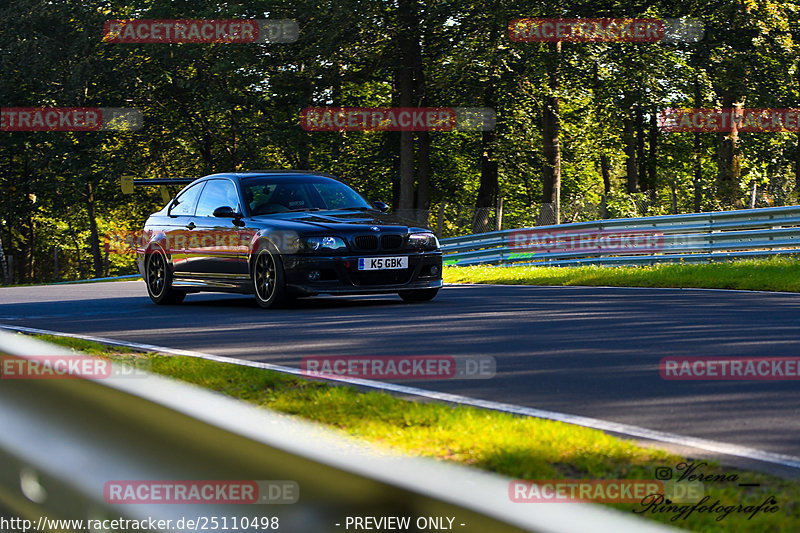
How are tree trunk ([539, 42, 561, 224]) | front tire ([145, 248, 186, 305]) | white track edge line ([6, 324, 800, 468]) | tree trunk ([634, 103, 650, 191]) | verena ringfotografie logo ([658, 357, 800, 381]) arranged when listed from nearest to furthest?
1. white track edge line ([6, 324, 800, 468])
2. verena ringfotografie logo ([658, 357, 800, 381])
3. front tire ([145, 248, 186, 305])
4. tree trunk ([539, 42, 561, 224])
5. tree trunk ([634, 103, 650, 191])

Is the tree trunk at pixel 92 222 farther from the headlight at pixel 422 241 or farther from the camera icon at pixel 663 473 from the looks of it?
the camera icon at pixel 663 473

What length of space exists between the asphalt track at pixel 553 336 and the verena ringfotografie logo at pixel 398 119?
1749 centimetres

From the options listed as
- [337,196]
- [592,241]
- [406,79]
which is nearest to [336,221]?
[337,196]

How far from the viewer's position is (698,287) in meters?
15.8

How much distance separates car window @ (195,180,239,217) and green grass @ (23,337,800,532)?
7.35 m

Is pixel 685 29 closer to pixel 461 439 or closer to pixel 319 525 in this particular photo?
pixel 461 439

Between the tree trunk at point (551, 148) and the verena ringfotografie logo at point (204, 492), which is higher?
the tree trunk at point (551, 148)

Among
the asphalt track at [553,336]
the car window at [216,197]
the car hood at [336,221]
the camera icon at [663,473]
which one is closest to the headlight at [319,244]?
the car hood at [336,221]

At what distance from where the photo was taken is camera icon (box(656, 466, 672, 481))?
3.90 meters

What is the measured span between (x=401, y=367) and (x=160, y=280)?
8060 millimetres

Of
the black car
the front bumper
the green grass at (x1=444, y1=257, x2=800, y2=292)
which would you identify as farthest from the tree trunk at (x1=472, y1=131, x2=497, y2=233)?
the front bumper

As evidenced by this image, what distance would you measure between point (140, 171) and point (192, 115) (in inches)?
125

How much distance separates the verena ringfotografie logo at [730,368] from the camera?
6.55 meters

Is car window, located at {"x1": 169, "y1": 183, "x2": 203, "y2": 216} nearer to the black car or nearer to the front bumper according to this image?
the black car
